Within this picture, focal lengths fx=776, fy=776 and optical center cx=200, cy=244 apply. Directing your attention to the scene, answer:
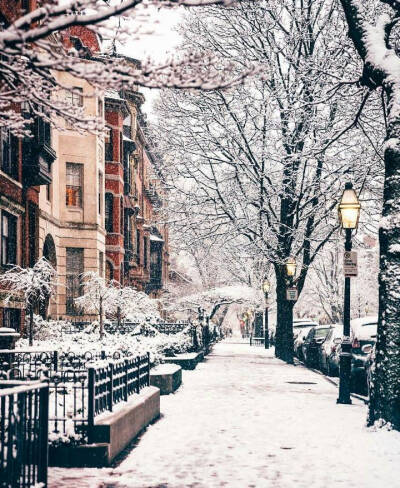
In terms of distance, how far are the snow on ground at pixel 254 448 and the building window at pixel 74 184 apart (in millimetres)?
20345

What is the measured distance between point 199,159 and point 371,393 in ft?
63.3

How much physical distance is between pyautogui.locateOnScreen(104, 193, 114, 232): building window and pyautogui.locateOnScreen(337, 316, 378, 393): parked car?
2424 centimetres

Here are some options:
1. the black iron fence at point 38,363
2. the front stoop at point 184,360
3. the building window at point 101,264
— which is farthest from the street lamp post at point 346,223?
the building window at point 101,264

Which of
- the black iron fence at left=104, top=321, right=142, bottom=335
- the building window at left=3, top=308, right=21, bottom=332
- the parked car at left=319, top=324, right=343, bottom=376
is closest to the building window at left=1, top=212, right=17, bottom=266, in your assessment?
the building window at left=3, top=308, right=21, bottom=332

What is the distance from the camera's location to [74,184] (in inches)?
1419

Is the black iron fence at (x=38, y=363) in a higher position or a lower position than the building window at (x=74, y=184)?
lower

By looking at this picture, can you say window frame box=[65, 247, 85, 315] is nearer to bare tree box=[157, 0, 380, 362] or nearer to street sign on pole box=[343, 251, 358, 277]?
bare tree box=[157, 0, 380, 362]

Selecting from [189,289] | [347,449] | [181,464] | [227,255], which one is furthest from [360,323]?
[189,289]

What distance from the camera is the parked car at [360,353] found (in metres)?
18.4

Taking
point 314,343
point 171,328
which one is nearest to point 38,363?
point 314,343

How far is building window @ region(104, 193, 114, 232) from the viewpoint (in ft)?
135

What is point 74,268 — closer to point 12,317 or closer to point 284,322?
point 284,322

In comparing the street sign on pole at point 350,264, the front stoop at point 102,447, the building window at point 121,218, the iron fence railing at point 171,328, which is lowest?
the front stoop at point 102,447

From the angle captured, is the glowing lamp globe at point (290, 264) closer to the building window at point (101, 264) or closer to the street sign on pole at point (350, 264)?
the building window at point (101, 264)
